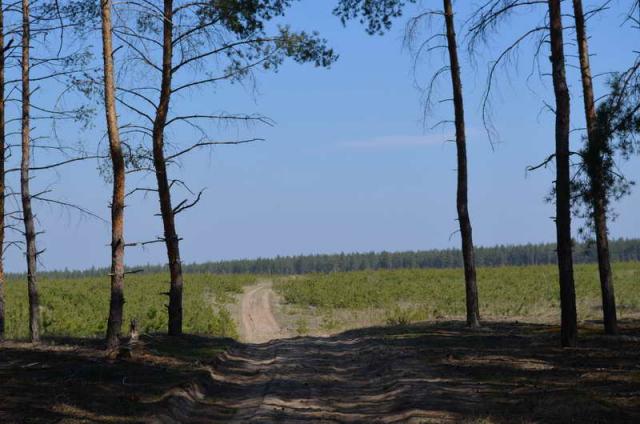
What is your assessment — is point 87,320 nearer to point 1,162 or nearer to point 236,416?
point 1,162

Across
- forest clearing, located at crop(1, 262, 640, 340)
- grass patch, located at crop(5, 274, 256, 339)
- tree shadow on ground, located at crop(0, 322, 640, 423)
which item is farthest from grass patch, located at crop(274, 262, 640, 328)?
tree shadow on ground, located at crop(0, 322, 640, 423)

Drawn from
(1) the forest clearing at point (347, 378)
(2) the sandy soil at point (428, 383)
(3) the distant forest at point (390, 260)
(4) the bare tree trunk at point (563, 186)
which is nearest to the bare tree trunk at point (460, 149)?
(1) the forest clearing at point (347, 378)

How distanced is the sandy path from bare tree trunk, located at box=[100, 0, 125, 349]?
15.6m

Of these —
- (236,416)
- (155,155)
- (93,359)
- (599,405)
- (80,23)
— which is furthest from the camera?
(155,155)

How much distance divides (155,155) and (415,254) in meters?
180

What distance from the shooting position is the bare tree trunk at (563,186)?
14.1 meters

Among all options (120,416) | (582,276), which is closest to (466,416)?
(120,416)

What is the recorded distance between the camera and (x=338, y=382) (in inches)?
467

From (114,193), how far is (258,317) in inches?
1109

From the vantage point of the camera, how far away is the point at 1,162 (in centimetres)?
1844

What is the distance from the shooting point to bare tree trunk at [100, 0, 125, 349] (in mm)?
14133

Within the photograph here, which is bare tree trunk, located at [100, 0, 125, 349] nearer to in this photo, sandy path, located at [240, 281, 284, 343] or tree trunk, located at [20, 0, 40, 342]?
tree trunk, located at [20, 0, 40, 342]

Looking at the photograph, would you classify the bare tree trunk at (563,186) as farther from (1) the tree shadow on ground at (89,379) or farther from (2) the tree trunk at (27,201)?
(2) the tree trunk at (27,201)

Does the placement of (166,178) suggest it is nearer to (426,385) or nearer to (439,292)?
(426,385)
